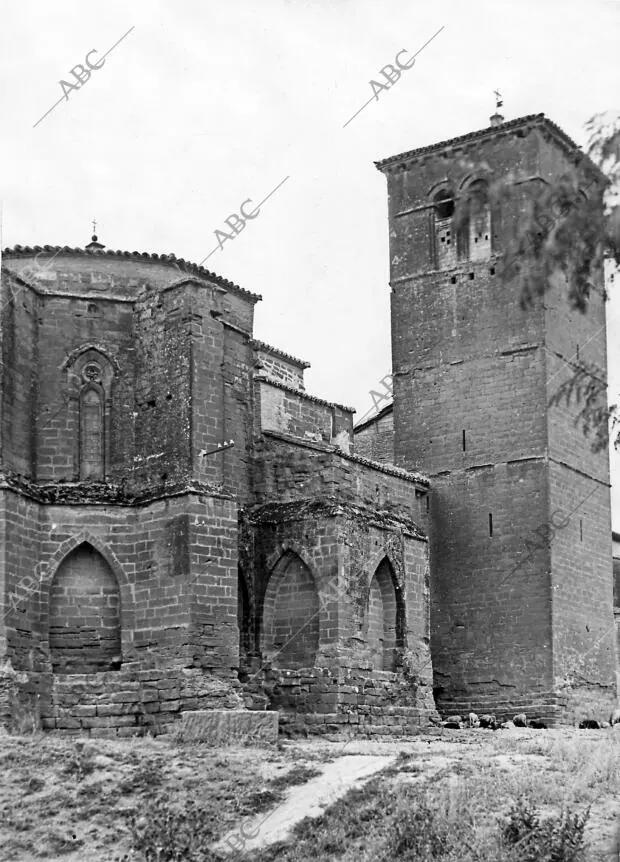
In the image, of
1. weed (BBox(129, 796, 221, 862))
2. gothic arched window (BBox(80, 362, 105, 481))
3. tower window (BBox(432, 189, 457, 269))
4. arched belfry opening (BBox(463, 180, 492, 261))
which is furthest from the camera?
tower window (BBox(432, 189, 457, 269))

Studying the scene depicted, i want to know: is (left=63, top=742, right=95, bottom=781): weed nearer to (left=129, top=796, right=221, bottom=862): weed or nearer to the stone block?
(left=129, top=796, right=221, bottom=862): weed

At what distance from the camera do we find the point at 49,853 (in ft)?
50.9

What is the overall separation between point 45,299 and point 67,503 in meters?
3.63

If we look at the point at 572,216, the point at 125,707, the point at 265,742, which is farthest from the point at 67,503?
the point at 572,216

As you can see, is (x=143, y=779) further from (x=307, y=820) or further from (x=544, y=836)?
(x=544, y=836)

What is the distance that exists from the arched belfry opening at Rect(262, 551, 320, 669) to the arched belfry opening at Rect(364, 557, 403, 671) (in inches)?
60.5

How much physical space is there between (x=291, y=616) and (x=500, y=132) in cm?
1182

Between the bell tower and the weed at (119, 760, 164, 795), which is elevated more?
the bell tower

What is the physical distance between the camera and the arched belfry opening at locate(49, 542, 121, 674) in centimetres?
2314

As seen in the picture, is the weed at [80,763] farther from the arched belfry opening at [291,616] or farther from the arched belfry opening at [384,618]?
the arched belfry opening at [384,618]

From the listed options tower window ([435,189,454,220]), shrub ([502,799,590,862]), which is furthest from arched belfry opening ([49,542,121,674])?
tower window ([435,189,454,220])

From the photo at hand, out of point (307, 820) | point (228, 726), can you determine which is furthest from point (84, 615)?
point (307, 820)

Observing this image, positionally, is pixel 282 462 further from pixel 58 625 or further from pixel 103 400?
pixel 58 625

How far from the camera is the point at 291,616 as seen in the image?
2547cm
